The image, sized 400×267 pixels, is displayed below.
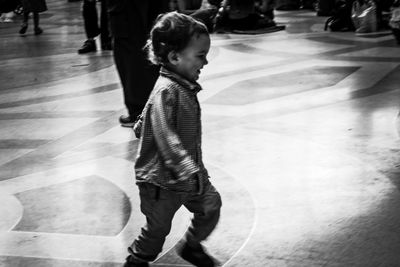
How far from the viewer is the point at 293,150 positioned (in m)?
4.84

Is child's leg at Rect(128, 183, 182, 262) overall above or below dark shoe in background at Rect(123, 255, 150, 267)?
above

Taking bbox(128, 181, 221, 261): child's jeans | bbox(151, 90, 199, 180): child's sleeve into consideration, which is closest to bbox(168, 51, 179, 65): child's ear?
bbox(151, 90, 199, 180): child's sleeve

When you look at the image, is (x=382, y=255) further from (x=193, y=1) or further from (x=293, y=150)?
(x=193, y=1)

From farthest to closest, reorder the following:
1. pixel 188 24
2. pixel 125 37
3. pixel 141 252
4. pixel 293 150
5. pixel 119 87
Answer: pixel 119 87
pixel 125 37
pixel 293 150
pixel 141 252
pixel 188 24

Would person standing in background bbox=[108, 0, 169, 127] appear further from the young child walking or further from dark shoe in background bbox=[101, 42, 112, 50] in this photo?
dark shoe in background bbox=[101, 42, 112, 50]

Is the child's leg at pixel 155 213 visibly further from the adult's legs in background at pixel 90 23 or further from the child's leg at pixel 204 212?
the adult's legs in background at pixel 90 23

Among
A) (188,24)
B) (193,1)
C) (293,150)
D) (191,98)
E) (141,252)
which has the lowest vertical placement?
(193,1)

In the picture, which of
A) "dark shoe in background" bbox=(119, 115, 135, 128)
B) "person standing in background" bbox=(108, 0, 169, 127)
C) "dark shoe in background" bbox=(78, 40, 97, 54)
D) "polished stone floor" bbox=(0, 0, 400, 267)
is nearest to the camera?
"polished stone floor" bbox=(0, 0, 400, 267)

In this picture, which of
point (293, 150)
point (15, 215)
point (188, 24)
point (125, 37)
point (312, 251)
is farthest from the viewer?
point (125, 37)

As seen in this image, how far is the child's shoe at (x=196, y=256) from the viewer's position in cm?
308

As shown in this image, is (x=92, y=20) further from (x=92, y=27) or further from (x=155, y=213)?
(x=155, y=213)

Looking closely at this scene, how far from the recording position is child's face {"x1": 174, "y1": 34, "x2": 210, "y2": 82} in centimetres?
281

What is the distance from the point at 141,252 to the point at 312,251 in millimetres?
836

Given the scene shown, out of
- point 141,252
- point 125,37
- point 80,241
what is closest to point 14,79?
point 125,37
